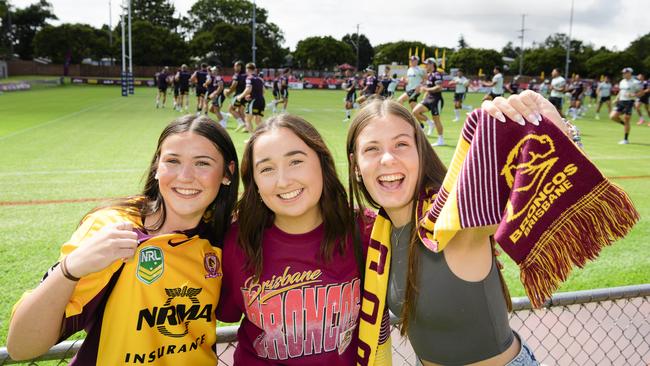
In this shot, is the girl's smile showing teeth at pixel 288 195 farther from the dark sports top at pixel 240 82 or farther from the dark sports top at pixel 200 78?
the dark sports top at pixel 200 78

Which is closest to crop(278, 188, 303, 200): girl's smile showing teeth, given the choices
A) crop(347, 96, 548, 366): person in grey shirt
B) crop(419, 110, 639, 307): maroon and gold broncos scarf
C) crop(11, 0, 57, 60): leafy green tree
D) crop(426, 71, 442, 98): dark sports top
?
crop(347, 96, 548, 366): person in grey shirt

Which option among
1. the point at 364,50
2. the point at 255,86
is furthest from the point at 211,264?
the point at 364,50

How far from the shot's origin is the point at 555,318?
3.94 m

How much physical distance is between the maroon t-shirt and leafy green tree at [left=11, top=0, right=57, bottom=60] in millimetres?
80950

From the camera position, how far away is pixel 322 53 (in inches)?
3241

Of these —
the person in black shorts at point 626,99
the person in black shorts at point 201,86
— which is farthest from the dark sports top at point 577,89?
the person in black shorts at point 201,86

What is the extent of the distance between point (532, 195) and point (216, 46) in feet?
248

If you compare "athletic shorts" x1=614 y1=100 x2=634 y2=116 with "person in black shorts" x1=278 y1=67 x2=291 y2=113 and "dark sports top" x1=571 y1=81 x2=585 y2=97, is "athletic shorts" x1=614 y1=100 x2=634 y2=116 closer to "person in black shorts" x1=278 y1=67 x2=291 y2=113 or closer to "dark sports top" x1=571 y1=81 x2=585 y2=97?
"dark sports top" x1=571 y1=81 x2=585 y2=97

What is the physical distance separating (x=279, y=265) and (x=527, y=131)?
1.08 metres

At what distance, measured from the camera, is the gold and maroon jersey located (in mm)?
1795

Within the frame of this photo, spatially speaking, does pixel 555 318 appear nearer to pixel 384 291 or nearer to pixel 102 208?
pixel 384 291

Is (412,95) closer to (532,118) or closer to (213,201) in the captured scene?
(213,201)

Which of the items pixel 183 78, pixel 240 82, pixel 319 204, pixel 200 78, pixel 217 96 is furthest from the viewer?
pixel 183 78

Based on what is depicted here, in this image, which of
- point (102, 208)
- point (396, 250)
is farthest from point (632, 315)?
point (102, 208)
